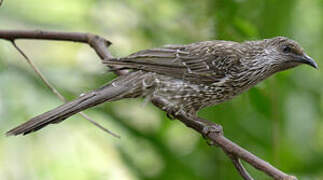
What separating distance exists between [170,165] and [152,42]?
1.12m

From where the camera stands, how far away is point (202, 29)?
16.0 ft

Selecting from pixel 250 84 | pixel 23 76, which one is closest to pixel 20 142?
pixel 23 76

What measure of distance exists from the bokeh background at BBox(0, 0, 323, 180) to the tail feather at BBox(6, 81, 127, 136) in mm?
209

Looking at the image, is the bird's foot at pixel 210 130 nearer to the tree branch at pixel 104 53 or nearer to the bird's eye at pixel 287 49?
the tree branch at pixel 104 53

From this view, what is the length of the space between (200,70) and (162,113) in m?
0.49

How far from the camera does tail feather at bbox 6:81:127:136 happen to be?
3.36 m

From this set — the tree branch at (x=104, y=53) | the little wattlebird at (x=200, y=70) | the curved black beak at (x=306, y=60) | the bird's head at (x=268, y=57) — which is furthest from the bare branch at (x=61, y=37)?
the curved black beak at (x=306, y=60)

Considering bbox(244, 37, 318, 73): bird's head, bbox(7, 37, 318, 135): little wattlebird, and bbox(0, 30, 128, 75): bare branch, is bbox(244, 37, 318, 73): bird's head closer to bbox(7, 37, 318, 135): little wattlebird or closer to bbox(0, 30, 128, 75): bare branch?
bbox(7, 37, 318, 135): little wattlebird

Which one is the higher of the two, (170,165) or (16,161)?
(170,165)

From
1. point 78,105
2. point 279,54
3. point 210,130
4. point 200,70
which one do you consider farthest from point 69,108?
point 279,54

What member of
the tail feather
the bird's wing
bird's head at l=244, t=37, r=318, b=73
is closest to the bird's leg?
the bird's wing

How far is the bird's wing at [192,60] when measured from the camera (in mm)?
4392

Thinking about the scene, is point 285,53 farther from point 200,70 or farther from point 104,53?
point 104,53

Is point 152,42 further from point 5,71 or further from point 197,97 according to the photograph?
point 5,71
